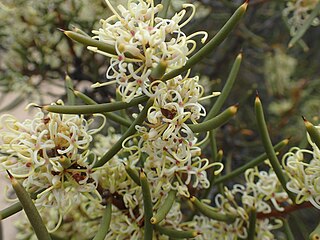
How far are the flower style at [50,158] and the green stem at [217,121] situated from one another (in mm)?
63

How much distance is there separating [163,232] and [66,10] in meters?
0.27

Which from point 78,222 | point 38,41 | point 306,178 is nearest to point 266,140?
point 306,178

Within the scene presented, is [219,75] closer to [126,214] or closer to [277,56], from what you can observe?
[277,56]

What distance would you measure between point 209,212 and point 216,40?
0.11 metres

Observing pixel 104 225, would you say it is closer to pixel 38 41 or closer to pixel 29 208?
pixel 29 208

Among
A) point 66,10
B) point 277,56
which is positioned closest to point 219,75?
point 277,56

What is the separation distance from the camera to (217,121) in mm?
244

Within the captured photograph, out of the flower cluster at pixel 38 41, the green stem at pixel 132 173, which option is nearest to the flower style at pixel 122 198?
the green stem at pixel 132 173

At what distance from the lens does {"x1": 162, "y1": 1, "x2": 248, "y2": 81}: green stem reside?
0.78 feet

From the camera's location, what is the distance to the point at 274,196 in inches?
13.6

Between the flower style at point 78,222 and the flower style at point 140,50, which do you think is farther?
the flower style at point 78,222

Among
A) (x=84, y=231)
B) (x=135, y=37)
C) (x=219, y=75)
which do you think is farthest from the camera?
(x=219, y=75)

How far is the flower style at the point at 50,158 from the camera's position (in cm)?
27

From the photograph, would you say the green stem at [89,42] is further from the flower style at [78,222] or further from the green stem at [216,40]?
the flower style at [78,222]
